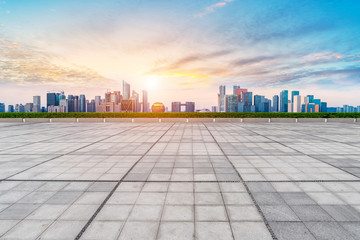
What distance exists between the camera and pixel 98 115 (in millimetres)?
32844

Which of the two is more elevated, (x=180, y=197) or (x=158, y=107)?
(x=158, y=107)

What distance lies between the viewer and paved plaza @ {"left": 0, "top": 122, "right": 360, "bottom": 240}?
3588mm

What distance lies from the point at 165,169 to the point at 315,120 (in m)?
29.1

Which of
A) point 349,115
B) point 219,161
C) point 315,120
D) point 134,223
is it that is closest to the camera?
point 134,223

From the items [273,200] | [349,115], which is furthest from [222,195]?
[349,115]

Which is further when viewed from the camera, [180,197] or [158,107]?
[158,107]

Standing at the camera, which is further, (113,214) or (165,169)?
(165,169)

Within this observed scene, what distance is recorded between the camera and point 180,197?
4832 millimetres

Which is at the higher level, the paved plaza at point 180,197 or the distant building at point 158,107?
the distant building at point 158,107

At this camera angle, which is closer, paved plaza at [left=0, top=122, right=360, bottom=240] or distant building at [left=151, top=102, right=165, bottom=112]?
paved plaza at [left=0, top=122, right=360, bottom=240]

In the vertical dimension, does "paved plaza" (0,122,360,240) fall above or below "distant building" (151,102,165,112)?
below

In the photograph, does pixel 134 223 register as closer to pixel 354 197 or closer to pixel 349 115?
pixel 354 197

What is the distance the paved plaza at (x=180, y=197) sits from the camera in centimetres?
359

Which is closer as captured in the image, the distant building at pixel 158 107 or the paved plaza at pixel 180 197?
the paved plaza at pixel 180 197
